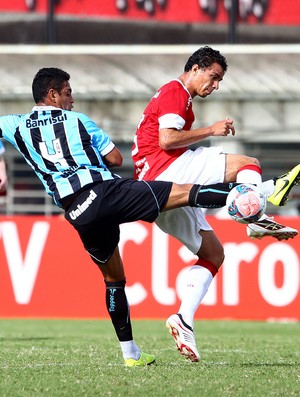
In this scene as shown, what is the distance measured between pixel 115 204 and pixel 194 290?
47.0 inches

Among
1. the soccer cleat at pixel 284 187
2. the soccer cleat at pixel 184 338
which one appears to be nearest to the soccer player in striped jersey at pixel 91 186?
the soccer cleat at pixel 184 338

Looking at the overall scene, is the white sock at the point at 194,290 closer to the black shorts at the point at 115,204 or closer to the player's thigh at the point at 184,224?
the player's thigh at the point at 184,224

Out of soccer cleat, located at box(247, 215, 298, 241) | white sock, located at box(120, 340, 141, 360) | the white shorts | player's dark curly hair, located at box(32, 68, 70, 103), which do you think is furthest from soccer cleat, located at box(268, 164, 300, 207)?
player's dark curly hair, located at box(32, 68, 70, 103)

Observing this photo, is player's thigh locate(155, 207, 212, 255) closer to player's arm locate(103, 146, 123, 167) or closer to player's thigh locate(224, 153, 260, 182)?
player's thigh locate(224, 153, 260, 182)

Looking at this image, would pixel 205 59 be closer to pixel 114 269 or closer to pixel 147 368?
pixel 114 269

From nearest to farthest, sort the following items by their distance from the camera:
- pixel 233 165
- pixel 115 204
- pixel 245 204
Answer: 1. pixel 245 204
2. pixel 115 204
3. pixel 233 165

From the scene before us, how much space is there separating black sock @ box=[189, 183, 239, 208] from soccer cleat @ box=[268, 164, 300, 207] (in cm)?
40

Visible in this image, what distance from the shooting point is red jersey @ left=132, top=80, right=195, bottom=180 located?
8242mm

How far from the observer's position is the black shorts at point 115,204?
777cm

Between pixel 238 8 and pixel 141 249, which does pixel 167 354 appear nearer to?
pixel 141 249

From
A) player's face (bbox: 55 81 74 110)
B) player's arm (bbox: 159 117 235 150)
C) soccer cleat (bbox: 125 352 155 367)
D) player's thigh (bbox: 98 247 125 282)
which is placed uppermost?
player's face (bbox: 55 81 74 110)

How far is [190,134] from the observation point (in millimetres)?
8164

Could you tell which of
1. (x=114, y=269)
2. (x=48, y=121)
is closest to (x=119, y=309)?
(x=114, y=269)

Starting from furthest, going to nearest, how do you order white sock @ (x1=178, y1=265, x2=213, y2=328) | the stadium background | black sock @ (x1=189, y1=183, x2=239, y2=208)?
the stadium background → white sock @ (x1=178, y1=265, x2=213, y2=328) → black sock @ (x1=189, y1=183, x2=239, y2=208)
